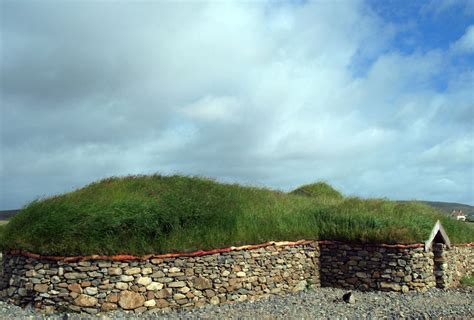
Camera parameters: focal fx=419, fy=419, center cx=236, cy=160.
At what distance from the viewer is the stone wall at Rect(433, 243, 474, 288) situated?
1809 centimetres

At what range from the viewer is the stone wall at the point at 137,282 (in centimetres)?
1333

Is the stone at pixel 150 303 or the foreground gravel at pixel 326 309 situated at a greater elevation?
the stone at pixel 150 303

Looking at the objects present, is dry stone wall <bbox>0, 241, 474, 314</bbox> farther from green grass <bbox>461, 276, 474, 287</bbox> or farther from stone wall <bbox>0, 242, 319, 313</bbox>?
green grass <bbox>461, 276, 474, 287</bbox>

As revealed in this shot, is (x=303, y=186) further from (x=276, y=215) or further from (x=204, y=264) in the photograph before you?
(x=204, y=264)

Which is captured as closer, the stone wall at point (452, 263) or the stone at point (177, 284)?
the stone at point (177, 284)

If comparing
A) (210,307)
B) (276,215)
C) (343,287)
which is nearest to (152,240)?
(210,307)

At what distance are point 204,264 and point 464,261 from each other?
1505 centimetres

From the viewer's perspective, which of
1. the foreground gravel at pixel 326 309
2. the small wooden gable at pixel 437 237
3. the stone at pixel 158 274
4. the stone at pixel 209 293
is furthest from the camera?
the small wooden gable at pixel 437 237

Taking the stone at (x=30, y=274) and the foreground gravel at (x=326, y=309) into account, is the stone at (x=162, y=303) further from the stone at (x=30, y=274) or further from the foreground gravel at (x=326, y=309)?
the stone at (x=30, y=274)

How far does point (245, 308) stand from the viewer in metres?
14.1

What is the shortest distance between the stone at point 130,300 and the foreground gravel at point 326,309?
0.91 feet

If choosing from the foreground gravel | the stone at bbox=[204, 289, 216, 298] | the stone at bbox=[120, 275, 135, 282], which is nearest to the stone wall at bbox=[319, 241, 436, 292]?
the foreground gravel

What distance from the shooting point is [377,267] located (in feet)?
56.1

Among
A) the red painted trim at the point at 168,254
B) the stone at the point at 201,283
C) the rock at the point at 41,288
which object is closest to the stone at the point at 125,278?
the red painted trim at the point at 168,254
